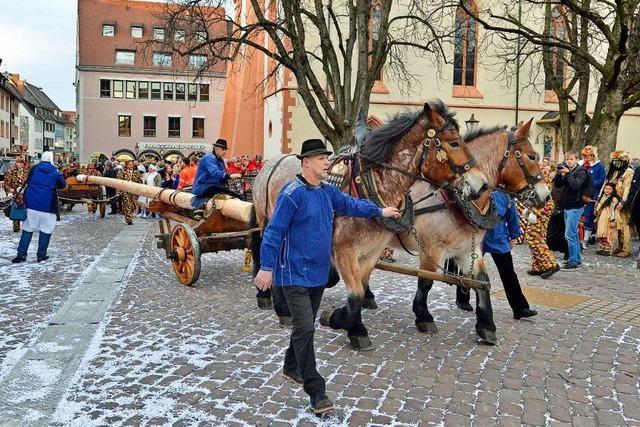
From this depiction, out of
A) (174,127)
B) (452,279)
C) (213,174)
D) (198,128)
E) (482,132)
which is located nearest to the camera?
(452,279)

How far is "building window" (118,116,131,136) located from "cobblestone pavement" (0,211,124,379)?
130 ft

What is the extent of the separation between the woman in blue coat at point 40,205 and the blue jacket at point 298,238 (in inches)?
300

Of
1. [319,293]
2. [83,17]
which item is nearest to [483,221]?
[319,293]

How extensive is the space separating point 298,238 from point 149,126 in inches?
2084

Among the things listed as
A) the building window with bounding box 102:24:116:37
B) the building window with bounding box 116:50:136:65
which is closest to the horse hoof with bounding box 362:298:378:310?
the building window with bounding box 116:50:136:65

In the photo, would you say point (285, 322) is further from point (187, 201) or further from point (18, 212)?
point (18, 212)

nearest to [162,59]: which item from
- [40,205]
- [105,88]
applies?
[40,205]

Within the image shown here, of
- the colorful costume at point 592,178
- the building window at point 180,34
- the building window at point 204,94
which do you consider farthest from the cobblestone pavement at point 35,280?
the building window at point 204,94

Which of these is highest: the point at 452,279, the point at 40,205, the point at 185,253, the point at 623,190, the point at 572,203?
the point at 623,190

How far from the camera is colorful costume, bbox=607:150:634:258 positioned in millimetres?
11844

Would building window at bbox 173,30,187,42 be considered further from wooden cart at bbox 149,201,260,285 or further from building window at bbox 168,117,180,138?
building window at bbox 168,117,180,138

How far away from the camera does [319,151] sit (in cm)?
406

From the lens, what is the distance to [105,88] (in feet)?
176

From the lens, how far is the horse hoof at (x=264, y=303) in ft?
23.5
